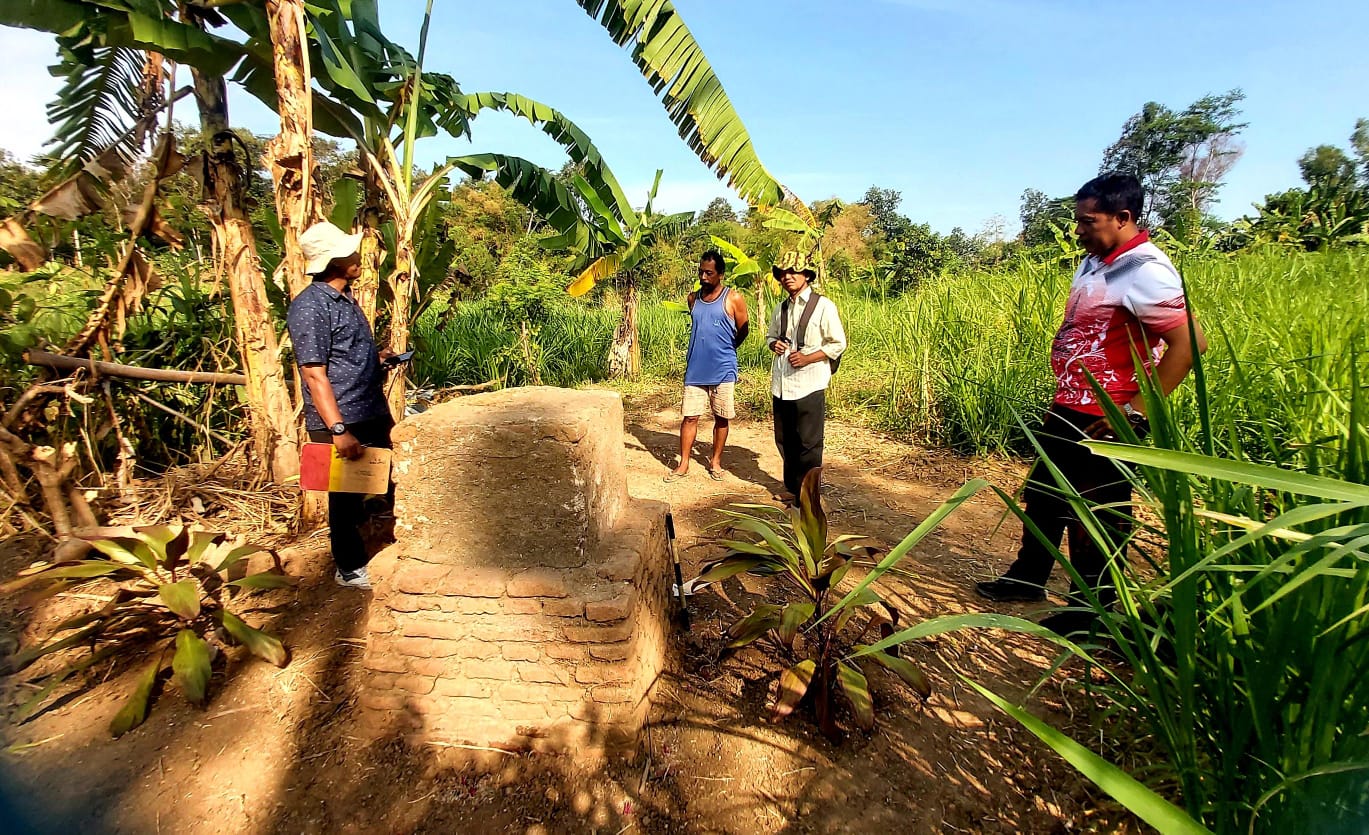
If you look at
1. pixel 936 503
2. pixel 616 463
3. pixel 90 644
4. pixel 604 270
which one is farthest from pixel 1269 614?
pixel 604 270

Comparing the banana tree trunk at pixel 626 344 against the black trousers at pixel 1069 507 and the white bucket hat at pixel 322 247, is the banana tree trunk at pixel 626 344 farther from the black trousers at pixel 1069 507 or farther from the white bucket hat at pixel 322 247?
the black trousers at pixel 1069 507

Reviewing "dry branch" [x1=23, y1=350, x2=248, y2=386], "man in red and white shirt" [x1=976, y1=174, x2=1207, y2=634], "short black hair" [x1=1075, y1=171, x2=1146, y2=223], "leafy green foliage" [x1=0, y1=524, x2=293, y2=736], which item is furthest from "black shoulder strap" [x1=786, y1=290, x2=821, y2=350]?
"dry branch" [x1=23, y1=350, x2=248, y2=386]

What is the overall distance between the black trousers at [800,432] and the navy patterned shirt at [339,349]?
2305 millimetres

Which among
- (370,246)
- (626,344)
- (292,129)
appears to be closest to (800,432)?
(370,246)

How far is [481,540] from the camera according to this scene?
1.86m

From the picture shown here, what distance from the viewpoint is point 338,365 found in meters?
2.45

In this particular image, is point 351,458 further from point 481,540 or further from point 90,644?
point 90,644

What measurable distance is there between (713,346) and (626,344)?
15.0 ft

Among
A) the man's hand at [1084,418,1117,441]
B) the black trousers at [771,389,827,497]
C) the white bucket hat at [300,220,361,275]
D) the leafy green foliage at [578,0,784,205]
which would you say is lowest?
the black trousers at [771,389,827,497]

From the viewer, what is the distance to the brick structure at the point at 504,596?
5.83 ft

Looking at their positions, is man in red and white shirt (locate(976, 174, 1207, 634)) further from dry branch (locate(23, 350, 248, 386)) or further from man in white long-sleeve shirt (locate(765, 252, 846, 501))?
dry branch (locate(23, 350, 248, 386))

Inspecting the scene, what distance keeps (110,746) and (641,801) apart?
1.91m

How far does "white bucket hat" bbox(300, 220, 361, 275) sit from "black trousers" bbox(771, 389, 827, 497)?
2.48 meters

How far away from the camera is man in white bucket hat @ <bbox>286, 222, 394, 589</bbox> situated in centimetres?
233
